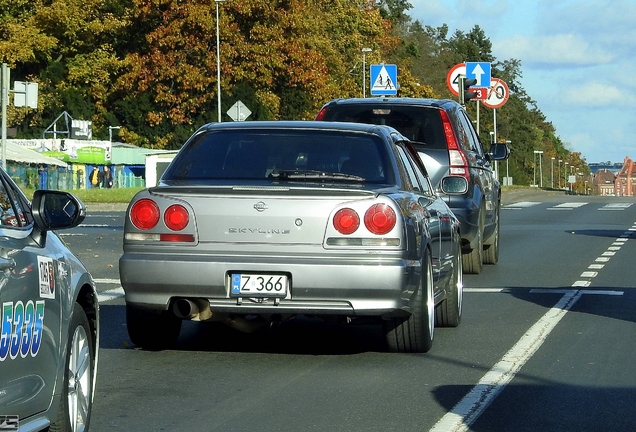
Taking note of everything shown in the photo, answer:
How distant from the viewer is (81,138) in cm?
8162

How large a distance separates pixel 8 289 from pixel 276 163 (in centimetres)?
471

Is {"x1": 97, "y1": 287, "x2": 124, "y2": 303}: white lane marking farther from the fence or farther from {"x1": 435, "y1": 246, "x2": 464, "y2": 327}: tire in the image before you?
the fence

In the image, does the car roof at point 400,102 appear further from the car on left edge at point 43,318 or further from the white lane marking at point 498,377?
the car on left edge at point 43,318

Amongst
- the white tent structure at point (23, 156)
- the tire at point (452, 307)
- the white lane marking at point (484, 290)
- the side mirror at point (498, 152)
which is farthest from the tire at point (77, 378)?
the white tent structure at point (23, 156)

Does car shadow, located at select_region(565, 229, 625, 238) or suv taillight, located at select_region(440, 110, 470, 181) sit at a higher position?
suv taillight, located at select_region(440, 110, 470, 181)

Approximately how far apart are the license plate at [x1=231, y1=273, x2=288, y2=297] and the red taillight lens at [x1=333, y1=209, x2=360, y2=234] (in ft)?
1.58

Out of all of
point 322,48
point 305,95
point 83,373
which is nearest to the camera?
point 83,373

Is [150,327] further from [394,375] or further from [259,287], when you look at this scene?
[394,375]

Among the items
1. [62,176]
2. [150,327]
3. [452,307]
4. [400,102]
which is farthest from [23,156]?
[150,327]

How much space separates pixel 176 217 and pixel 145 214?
0.77 ft

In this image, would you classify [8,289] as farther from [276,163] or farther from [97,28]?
[97,28]

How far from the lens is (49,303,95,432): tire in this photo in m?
5.63

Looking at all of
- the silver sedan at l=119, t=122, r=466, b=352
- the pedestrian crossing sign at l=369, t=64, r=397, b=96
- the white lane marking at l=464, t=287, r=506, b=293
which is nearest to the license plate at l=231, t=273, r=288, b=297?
the silver sedan at l=119, t=122, r=466, b=352

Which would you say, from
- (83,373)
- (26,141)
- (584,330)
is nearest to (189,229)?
(83,373)
